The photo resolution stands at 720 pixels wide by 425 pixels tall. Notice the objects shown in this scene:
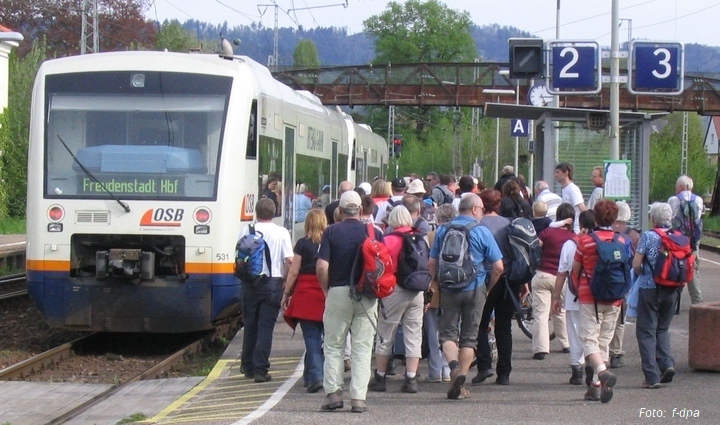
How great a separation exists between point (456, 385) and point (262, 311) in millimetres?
2137

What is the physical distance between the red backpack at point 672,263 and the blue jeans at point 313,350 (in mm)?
2946

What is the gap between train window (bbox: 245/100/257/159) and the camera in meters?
12.8

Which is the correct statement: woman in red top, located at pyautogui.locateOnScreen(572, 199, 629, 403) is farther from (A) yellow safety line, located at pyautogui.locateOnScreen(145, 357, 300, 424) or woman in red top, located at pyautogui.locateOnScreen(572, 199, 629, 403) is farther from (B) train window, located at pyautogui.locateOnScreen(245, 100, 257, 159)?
(B) train window, located at pyautogui.locateOnScreen(245, 100, 257, 159)

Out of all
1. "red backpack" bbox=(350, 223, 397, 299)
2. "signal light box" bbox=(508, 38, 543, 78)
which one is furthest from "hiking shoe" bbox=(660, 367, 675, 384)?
"signal light box" bbox=(508, 38, 543, 78)

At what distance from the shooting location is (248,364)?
10.6 metres

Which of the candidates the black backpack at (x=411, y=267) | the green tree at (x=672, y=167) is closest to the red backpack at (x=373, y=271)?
the black backpack at (x=411, y=267)

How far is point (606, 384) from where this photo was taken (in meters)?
8.82

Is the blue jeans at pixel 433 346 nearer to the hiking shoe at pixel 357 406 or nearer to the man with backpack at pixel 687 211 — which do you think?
the hiking shoe at pixel 357 406

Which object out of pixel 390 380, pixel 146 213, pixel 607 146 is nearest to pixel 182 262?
pixel 146 213

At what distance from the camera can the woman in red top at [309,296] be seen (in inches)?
375

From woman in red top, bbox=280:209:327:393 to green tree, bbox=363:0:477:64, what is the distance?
73062 mm

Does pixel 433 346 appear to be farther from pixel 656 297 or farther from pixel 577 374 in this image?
pixel 656 297

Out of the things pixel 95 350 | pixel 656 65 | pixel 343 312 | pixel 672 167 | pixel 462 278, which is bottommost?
pixel 95 350

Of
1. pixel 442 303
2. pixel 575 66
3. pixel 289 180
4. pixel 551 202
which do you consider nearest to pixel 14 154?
pixel 289 180
